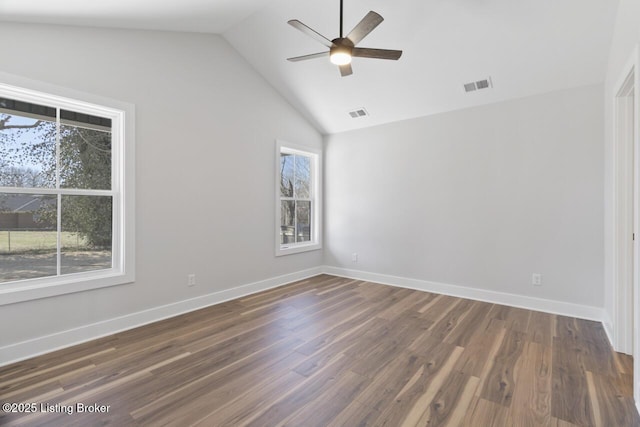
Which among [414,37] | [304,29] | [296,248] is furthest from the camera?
[296,248]

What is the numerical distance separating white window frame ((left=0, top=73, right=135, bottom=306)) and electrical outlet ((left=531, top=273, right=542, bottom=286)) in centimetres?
444

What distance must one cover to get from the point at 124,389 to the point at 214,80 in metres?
3.27

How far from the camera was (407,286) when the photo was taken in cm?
458

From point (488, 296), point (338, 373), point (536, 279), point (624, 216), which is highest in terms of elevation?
point (624, 216)

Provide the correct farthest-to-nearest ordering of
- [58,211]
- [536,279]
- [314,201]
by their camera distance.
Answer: [314,201], [536,279], [58,211]

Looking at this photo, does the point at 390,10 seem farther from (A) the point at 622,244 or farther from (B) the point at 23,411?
(B) the point at 23,411

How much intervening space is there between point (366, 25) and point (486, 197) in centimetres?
272

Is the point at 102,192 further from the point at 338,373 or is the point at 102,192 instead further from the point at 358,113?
the point at 358,113

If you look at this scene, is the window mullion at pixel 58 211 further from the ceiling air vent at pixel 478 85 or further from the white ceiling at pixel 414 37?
the ceiling air vent at pixel 478 85

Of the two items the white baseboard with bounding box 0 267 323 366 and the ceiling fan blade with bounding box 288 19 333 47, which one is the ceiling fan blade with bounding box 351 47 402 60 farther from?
the white baseboard with bounding box 0 267 323 366

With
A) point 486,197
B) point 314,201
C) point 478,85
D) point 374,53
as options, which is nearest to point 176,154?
point 374,53

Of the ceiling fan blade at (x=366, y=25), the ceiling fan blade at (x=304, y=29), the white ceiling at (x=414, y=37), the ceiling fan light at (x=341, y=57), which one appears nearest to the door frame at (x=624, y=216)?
the white ceiling at (x=414, y=37)

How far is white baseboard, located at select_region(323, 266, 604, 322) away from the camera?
3357mm

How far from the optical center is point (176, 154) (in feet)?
11.0
